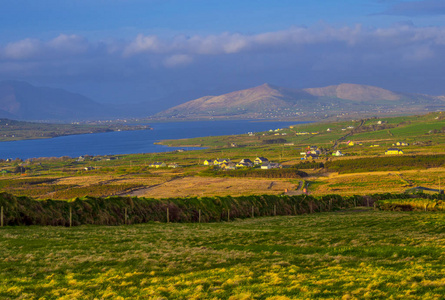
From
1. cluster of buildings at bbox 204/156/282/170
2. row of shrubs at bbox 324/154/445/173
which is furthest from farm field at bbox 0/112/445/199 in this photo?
cluster of buildings at bbox 204/156/282/170

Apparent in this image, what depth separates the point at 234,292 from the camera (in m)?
10.8

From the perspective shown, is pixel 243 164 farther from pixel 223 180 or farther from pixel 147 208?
pixel 147 208

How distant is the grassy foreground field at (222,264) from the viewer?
1095 centimetres

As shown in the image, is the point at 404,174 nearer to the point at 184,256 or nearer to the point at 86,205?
the point at 86,205

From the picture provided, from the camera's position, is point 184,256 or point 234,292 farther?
point 184,256

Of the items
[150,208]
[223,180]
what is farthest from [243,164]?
[150,208]

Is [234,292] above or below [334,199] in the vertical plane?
above

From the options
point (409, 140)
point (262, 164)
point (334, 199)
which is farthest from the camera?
point (409, 140)

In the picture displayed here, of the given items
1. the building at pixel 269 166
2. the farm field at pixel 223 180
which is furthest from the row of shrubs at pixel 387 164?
the building at pixel 269 166

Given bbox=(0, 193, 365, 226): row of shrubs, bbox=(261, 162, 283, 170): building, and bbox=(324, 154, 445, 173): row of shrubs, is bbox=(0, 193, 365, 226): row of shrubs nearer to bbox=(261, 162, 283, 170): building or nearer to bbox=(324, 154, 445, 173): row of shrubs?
bbox=(324, 154, 445, 173): row of shrubs

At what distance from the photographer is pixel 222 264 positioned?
14.3 meters

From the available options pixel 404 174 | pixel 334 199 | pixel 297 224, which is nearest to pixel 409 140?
pixel 404 174

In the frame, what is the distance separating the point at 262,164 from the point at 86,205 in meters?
88.5

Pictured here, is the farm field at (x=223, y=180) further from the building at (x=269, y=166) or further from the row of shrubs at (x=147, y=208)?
the row of shrubs at (x=147, y=208)
